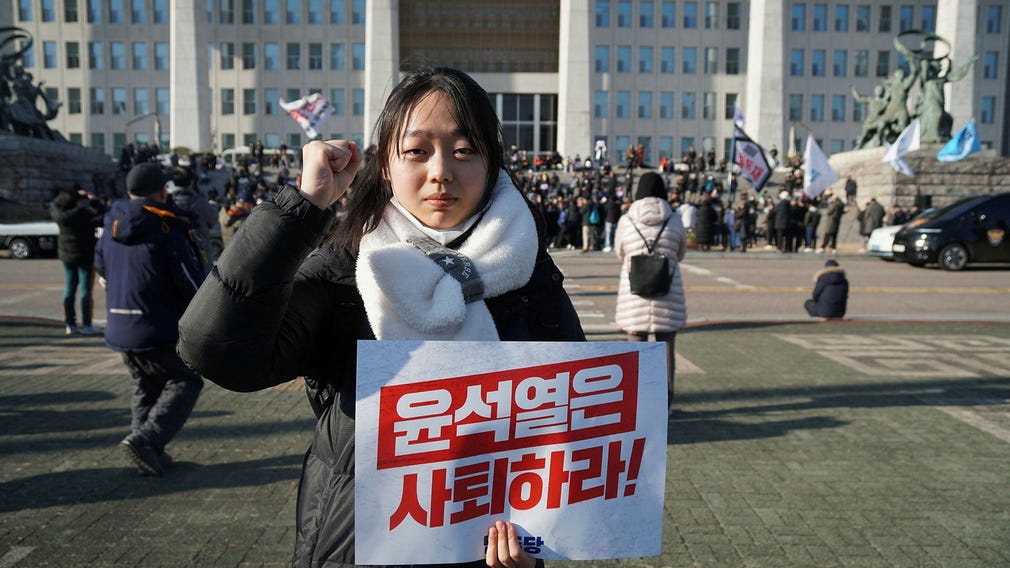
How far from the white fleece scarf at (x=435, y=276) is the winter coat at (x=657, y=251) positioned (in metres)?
4.39

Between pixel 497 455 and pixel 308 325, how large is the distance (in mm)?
467

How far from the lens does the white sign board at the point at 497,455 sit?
165 cm

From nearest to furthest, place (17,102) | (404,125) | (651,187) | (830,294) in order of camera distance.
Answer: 1. (404,125)
2. (651,187)
3. (830,294)
4. (17,102)

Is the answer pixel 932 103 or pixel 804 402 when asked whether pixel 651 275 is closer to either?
pixel 804 402

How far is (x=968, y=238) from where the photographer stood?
1909 cm

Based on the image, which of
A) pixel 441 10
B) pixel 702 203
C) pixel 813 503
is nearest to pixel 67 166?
pixel 702 203

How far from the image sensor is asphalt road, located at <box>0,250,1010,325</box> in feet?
39.9

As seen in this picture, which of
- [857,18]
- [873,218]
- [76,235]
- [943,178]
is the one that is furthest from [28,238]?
[857,18]

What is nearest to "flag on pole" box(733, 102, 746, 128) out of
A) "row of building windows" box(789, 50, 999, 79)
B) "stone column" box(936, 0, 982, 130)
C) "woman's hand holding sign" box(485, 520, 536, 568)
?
"stone column" box(936, 0, 982, 130)

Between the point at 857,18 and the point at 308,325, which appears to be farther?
the point at 857,18

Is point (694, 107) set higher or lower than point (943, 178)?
higher

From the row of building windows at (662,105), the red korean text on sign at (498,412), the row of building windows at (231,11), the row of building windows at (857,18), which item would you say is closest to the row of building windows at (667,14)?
the row of building windows at (857,18)

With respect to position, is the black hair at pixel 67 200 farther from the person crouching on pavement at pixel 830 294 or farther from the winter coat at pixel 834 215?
the winter coat at pixel 834 215

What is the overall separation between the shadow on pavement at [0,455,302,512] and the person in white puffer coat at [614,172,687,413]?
263 centimetres
